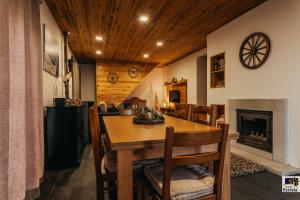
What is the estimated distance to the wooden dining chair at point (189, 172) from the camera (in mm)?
961

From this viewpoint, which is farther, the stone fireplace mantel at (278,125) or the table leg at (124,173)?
the stone fireplace mantel at (278,125)

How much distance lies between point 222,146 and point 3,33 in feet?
4.84

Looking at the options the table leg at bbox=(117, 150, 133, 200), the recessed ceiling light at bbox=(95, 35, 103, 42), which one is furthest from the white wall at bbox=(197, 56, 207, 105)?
the table leg at bbox=(117, 150, 133, 200)

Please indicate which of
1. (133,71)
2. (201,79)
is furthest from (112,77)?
(201,79)

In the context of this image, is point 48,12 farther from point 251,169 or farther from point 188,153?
point 251,169

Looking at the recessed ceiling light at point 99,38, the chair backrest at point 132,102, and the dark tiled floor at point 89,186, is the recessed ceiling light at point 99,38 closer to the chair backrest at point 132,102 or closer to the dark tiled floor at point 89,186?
the dark tiled floor at point 89,186

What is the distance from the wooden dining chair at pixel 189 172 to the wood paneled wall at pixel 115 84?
609 centimetres

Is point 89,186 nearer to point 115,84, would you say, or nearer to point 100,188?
point 100,188

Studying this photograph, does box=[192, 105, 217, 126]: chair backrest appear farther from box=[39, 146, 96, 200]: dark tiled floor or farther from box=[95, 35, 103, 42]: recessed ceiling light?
box=[95, 35, 103, 42]: recessed ceiling light

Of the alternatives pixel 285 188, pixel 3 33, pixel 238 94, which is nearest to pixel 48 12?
pixel 3 33

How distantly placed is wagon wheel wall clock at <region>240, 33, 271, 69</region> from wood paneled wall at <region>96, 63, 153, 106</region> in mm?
4713

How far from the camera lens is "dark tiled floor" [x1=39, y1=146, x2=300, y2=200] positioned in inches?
78.0

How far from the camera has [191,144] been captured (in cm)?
97

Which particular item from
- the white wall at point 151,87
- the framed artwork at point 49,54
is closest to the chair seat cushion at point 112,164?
the framed artwork at point 49,54
